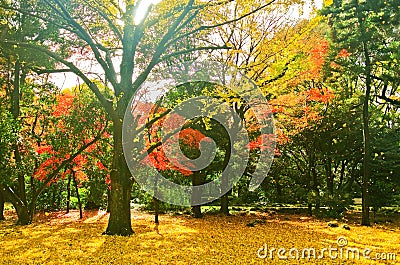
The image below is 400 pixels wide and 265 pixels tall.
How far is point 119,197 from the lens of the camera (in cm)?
853

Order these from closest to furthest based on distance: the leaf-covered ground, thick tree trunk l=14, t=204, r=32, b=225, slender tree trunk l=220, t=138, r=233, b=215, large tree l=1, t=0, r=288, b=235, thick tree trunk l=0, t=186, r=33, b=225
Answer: the leaf-covered ground
large tree l=1, t=0, r=288, b=235
thick tree trunk l=0, t=186, r=33, b=225
thick tree trunk l=14, t=204, r=32, b=225
slender tree trunk l=220, t=138, r=233, b=215

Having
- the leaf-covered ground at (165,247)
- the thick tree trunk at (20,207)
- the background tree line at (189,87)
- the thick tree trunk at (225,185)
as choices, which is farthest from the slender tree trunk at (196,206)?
the thick tree trunk at (20,207)

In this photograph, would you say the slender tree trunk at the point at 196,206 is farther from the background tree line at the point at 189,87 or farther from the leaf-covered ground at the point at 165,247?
the leaf-covered ground at the point at 165,247

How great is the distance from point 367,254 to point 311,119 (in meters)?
9.08

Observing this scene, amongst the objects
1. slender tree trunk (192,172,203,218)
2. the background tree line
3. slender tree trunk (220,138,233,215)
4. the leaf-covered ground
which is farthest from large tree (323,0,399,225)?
slender tree trunk (192,172,203,218)

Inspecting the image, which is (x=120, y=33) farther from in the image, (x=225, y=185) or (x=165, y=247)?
(x=225, y=185)

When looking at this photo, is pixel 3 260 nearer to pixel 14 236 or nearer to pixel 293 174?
pixel 14 236

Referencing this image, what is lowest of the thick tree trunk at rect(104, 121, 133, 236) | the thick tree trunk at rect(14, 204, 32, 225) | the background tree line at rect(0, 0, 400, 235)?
A: the thick tree trunk at rect(14, 204, 32, 225)

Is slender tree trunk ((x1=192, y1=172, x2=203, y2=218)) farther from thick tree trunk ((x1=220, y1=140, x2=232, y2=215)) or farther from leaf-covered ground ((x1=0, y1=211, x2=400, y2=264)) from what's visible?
leaf-covered ground ((x1=0, y1=211, x2=400, y2=264))

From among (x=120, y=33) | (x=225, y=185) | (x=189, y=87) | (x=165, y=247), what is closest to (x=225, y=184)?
(x=225, y=185)

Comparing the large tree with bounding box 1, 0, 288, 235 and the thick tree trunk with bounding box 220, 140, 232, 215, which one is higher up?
the large tree with bounding box 1, 0, 288, 235

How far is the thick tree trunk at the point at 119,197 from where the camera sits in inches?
333

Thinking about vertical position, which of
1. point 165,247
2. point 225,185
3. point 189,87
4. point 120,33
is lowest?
point 165,247

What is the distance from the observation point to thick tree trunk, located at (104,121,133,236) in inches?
333
